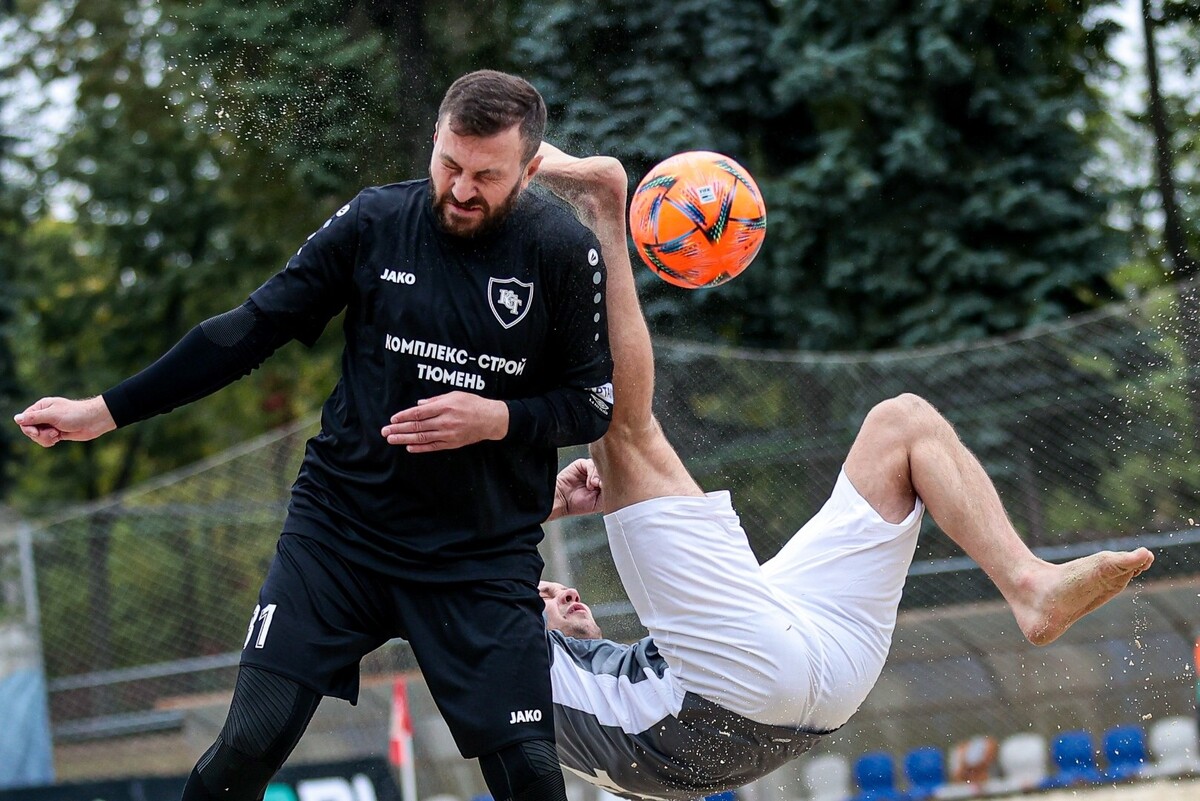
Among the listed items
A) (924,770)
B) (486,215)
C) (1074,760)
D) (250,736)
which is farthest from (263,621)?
(1074,760)

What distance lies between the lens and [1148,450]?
8586 millimetres

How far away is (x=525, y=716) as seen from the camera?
3.14 meters

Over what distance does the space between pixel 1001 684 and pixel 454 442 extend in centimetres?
648

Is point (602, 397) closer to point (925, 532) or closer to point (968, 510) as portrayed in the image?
point (968, 510)

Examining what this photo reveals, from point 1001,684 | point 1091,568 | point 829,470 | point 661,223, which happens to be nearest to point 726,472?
point 829,470

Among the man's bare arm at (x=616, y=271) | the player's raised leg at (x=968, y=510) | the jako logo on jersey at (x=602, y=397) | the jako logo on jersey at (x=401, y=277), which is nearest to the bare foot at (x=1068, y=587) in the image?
the player's raised leg at (x=968, y=510)

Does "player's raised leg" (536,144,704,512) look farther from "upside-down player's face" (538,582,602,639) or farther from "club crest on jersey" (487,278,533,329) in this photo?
"upside-down player's face" (538,582,602,639)

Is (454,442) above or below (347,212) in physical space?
below

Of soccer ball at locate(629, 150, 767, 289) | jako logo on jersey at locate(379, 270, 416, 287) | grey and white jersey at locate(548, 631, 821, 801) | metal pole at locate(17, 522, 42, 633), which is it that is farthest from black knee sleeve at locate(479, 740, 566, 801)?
metal pole at locate(17, 522, 42, 633)

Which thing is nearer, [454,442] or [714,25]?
[454,442]

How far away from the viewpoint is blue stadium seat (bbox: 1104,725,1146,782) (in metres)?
8.09

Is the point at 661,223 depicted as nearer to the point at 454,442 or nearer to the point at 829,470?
the point at 454,442

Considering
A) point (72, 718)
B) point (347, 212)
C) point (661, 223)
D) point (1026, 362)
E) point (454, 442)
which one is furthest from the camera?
point (72, 718)

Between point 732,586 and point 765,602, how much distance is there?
0.10 m
